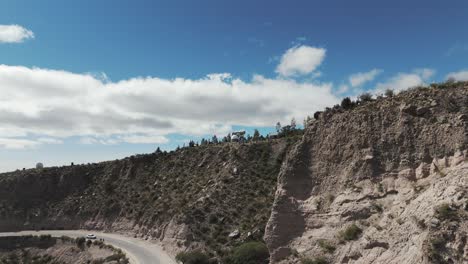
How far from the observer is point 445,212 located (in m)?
15.4

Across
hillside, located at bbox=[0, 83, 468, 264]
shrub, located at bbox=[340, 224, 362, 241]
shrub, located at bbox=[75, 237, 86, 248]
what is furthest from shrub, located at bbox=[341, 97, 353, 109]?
shrub, located at bbox=[75, 237, 86, 248]

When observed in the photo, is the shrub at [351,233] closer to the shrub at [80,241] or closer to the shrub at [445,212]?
the shrub at [445,212]

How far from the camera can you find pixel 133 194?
6800 centimetres

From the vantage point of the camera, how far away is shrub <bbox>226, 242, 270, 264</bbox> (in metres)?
33.8

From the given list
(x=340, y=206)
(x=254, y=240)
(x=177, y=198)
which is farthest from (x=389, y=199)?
(x=177, y=198)

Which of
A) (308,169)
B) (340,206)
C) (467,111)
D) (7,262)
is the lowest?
(7,262)

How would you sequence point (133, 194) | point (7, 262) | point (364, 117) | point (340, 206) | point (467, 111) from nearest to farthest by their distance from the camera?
point (467, 111) → point (340, 206) → point (364, 117) → point (7, 262) → point (133, 194)

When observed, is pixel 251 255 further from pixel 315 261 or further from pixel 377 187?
pixel 377 187

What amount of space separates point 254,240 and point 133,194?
112 ft

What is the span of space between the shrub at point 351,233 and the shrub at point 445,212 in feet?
14.1

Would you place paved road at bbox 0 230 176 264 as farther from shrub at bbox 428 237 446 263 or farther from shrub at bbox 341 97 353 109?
shrub at bbox 428 237 446 263

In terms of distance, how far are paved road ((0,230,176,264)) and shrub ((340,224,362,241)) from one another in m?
27.0

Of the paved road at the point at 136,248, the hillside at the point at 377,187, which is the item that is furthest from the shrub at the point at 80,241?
the hillside at the point at 377,187

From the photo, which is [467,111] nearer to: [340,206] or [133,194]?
[340,206]
